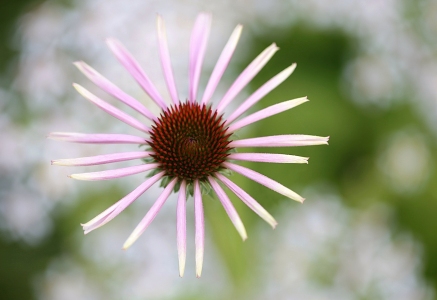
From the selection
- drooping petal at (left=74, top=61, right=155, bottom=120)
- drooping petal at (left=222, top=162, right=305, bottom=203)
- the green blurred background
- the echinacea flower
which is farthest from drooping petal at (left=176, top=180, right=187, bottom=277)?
the green blurred background

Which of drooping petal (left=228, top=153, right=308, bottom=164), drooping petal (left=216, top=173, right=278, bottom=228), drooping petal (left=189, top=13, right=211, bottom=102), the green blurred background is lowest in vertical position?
the green blurred background

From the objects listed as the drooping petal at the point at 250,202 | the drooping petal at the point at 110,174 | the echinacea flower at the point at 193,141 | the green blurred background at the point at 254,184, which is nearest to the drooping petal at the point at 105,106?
the echinacea flower at the point at 193,141

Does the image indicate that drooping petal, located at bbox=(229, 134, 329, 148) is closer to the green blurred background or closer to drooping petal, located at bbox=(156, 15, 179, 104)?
drooping petal, located at bbox=(156, 15, 179, 104)

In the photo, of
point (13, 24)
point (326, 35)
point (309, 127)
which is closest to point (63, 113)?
point (13, 24)

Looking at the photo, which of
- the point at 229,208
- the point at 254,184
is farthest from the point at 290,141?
the point at 254,184

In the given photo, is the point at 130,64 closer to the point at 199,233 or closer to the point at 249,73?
the point at 249,73

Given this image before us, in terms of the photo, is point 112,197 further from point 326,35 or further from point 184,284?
point 326,35
